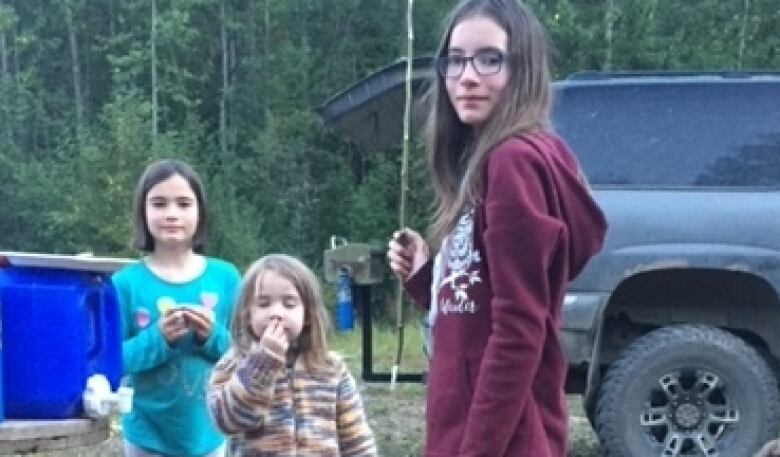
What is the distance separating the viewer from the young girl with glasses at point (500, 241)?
2.72 metres

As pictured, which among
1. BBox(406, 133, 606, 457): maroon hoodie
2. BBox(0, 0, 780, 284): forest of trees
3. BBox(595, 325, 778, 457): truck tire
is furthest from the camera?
BBox(0, 0, 780, 284): forest of trees

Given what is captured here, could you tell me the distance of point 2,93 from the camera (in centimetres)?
3731

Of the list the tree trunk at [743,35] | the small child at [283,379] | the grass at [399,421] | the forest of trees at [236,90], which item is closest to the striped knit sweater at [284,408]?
the small child at [283,379]

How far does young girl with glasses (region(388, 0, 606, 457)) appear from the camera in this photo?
2.72 m

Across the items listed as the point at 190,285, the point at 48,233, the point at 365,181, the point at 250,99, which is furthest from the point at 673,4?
the point at 190,285

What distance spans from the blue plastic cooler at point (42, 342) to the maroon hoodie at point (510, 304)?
81 centimetres

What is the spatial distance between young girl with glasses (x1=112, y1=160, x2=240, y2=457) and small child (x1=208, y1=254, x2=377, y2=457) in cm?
30

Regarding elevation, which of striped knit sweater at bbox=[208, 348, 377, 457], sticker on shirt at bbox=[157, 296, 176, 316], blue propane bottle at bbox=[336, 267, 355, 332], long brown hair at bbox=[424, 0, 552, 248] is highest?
long brown hair at bbox=[424, 0, 552, 248]

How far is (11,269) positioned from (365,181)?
2975cm

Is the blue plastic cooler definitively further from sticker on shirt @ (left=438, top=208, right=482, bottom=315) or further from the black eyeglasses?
the black eyeglasses

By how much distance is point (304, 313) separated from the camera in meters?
3.82

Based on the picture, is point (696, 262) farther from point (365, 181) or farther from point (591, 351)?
point (365, 181)

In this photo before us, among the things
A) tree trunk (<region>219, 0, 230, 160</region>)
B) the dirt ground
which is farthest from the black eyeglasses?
tree trunk (<region>219, 0, 230, 160</region>)

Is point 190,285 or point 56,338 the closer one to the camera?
point 56,338
